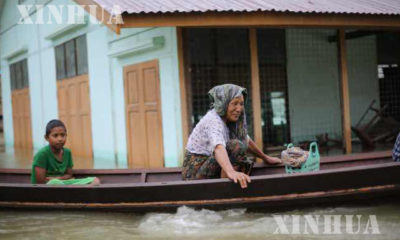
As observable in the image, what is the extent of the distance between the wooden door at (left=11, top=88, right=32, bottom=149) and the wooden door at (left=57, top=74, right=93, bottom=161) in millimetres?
3055

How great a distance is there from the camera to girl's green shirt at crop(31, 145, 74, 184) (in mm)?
5902

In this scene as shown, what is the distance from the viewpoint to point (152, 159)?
363 inches

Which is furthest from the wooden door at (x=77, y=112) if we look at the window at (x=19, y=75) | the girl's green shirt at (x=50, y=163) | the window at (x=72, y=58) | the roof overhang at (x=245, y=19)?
the girl's green shirt at (x=50, y=163)

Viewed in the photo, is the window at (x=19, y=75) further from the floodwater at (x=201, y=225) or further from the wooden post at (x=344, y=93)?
the floodwater at (x=201, y=225)

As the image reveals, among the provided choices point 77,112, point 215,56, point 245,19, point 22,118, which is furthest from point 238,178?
point 22,118

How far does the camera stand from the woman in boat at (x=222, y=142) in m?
4.97

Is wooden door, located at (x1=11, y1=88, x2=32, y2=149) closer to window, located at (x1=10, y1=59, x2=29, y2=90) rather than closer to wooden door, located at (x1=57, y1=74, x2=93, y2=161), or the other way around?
window, located at (x1=10, y1=59, x2=29, y2=90)

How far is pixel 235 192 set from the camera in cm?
522

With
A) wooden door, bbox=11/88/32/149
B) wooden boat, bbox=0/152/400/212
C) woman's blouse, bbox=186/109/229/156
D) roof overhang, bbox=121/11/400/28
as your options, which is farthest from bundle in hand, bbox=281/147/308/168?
wooden door, bbox=11/88/32/149

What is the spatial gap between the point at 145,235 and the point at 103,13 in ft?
11.7

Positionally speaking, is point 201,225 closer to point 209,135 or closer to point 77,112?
point 209,135

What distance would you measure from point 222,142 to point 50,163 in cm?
227

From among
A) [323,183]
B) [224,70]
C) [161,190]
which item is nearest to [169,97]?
[224,70]

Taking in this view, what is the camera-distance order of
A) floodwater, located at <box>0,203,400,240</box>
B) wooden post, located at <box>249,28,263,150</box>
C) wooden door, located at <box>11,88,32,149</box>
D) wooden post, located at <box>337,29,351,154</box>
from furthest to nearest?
1. wooden door, located at <box>11,88,32,149</box>
2. wooden post, located at <box>337,29,351,154</box>
3. wooden post, located at <box>249,28,263,150</box>
4. floodwater, located at <box>0,203,400,240</box>
